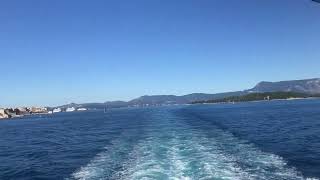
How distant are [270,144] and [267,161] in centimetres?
1041

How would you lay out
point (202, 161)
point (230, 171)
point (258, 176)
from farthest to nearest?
point (202, 161), point (230, 171), point (258, 176)

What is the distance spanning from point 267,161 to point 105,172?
35.7ft

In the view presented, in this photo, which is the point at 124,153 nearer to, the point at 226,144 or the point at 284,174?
the point at 226,144

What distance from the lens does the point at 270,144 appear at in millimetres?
38938

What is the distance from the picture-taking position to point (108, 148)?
1615 inches

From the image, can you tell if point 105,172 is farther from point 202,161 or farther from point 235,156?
point 235,156

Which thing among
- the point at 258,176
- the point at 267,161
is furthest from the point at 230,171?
the point at 267,161

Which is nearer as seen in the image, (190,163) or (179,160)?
(190,163)

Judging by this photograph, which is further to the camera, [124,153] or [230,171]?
[124,153]

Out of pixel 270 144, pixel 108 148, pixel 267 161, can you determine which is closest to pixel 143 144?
Answer: pixel 108 148

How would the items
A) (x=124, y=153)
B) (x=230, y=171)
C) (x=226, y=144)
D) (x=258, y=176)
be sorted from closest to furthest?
1. (x=258, y=176)
2. (x=230, y=171)
3. (x=124, y=153)
4. (x=226, y=144)

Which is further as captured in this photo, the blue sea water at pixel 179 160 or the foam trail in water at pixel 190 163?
the blue sea water at pixel 179 160

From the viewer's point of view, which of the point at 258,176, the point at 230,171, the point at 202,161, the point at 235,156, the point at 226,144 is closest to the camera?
the point at 258,176

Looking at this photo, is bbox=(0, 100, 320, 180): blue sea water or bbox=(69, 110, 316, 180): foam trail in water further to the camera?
bbox=(0, 100, 320, 180): blue sea water
